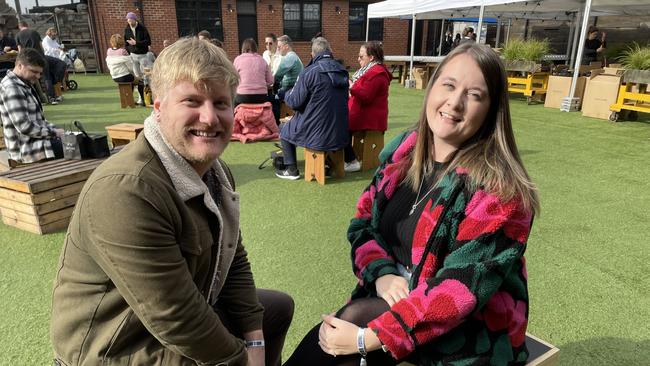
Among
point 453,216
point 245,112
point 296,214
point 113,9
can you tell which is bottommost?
point 296,214

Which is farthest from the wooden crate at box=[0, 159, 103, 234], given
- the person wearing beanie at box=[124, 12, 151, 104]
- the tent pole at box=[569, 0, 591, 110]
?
the tent pole at box=[569, 0, 591, 110]

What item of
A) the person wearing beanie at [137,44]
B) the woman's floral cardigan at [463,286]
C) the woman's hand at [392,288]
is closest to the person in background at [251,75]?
the person wearing beanie at [137,44]

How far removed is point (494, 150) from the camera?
1.56 meters

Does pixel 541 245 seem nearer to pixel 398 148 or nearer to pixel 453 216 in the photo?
pixel 398 148

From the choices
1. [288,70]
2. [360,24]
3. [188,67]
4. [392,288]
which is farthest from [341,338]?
[360,24]

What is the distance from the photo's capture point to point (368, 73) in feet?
16.7

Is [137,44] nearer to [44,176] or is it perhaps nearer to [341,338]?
[44,176]

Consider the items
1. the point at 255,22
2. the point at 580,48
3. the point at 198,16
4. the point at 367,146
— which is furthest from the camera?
the point at 255,22

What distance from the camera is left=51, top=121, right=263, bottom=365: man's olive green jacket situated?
1.15 m

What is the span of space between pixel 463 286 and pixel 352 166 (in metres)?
4.20

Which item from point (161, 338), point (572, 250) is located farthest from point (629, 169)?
point (161, 338)

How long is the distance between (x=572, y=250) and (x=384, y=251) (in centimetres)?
232

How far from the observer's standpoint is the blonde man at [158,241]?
1.15m

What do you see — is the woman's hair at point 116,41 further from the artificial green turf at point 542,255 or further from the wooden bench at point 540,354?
the wooden bench at point 540,354
